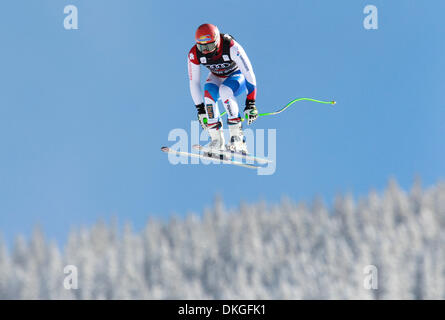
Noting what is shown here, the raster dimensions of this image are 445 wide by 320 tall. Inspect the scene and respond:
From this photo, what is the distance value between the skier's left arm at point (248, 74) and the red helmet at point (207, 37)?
0.61m

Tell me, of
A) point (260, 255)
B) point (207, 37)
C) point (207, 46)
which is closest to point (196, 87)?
point (207, 46)

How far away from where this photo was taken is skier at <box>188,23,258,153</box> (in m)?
19.5

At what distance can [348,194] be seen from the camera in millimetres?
104625

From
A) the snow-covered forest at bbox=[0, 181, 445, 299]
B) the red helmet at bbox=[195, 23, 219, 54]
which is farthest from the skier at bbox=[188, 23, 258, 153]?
the snow-covered forest at bbox=[0, 181, 445, 299]

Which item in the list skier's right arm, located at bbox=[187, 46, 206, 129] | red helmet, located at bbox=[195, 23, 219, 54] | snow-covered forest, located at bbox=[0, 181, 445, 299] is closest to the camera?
red helmet, located at bbox=[195, 23, 219, 54]

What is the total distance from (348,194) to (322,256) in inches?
819

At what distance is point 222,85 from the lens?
20.1m

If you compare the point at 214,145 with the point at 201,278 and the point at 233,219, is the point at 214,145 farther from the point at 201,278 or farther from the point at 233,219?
the point at 233,219

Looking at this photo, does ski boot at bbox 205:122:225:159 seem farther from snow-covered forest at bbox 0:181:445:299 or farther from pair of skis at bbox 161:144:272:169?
snow-covered forest at bbox 0:181:445:299

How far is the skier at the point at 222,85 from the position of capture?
1953cm

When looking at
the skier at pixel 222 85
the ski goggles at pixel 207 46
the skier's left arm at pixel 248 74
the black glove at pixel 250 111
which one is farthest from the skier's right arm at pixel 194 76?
the black glove at pixel 250 111

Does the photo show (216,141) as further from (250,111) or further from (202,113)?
(250,111)

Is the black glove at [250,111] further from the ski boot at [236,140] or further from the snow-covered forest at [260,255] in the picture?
the snow-covered forest at [260,255]

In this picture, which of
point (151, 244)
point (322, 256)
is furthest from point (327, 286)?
point (151, 244)
